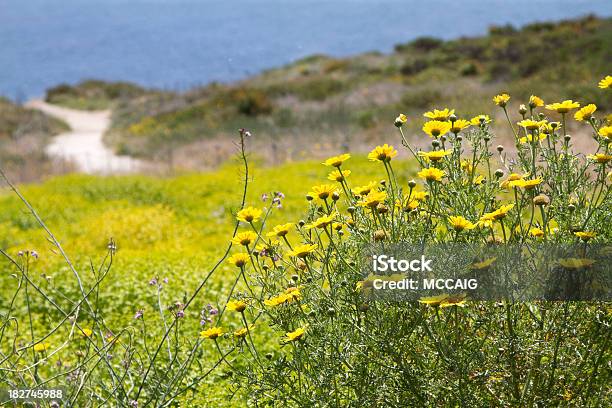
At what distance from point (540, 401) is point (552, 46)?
2722 cm

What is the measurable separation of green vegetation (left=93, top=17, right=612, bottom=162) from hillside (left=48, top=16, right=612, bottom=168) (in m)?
0.05

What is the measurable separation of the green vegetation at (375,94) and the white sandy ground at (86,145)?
820 millimetres

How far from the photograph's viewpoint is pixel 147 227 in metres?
9.93

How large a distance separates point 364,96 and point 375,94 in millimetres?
464

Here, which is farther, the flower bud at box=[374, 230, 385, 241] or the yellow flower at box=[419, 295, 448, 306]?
the flower bud at box=[374, 230, 385, 241]

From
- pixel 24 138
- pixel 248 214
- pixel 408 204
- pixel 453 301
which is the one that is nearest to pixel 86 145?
pixel 24 138

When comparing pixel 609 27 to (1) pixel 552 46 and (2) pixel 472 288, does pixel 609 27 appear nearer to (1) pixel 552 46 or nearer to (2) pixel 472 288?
(1) pixel 552 46

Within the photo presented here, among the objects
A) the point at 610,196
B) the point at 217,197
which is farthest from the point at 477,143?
the point at 217,197

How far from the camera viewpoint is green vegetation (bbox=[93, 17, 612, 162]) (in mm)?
20266

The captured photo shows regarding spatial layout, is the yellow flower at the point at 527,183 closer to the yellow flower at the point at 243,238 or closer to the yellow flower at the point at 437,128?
the yellow flower at the point at 437,128

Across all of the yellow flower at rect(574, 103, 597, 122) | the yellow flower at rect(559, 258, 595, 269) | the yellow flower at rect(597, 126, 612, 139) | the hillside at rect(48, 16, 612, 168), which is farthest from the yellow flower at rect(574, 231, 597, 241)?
the hillside at rect(48, 16, 612, 168)

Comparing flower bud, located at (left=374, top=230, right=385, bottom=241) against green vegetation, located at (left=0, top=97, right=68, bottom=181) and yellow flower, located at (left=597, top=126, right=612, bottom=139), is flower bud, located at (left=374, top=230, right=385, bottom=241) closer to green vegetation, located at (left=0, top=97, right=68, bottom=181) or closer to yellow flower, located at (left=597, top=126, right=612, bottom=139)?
yellow flower, located at (left=597, top=126, right=612, bottom=139)

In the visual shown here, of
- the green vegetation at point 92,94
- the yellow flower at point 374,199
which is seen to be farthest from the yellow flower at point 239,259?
the green vegetation at point 92,94

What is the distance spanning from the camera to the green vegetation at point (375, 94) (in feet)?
66.5
